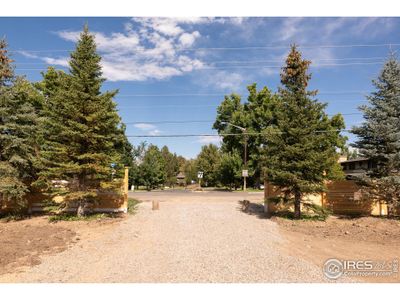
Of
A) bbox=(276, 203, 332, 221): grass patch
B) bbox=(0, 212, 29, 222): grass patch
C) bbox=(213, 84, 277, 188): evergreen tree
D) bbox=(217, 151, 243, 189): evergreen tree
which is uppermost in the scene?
bbox=(213, 84, 277, 188): evergreen tree

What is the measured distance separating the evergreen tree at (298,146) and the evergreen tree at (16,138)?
457 inches

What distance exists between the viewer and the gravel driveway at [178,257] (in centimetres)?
681

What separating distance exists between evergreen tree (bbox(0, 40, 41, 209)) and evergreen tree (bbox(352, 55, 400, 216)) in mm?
16172

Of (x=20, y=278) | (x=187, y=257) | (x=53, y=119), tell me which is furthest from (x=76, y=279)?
(x=53, y=119)

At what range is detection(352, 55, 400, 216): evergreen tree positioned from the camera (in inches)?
557

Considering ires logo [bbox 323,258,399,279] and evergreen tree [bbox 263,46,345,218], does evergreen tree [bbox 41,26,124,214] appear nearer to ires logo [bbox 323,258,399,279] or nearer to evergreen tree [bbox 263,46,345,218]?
evergreen tree [bbox 263,46,345,218]

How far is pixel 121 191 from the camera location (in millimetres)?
15242

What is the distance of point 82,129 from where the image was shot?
44.9 feet

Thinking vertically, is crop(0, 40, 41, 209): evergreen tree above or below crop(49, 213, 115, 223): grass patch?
above

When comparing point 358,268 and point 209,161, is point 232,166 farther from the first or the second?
point 358,268

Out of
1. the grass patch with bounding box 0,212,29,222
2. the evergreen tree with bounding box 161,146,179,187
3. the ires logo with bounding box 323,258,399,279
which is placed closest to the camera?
the ires logo with bounding box 323,258,399,279

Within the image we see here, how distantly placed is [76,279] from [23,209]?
459 inches

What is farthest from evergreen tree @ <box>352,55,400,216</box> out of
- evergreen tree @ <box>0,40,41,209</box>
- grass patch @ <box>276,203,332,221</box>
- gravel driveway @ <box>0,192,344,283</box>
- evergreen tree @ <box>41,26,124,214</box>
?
evergreen tree @ <box>0,40,41,209</box>

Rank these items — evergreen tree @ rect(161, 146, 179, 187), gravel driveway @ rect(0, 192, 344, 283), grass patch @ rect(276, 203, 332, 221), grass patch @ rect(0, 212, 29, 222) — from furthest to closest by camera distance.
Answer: evergreen tree @ rect(161, 146, 179, 187)
grass patch @ rect(0, 212, 29, 222)
grass patch @ rect(276, 203, 332, 221)
gravel driveway @ rect(0, 192, 344, 283)
